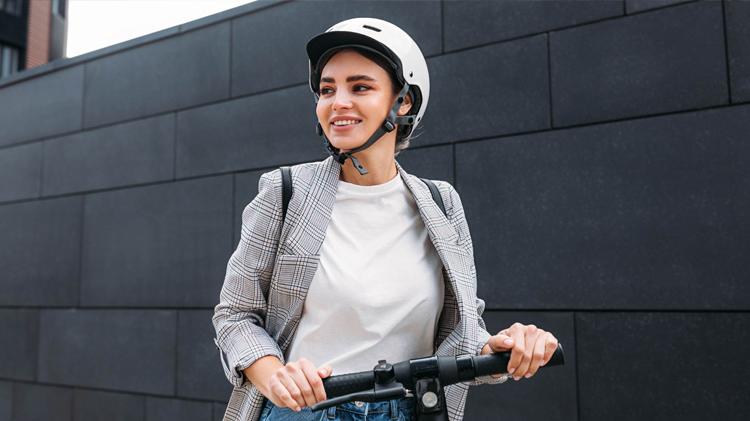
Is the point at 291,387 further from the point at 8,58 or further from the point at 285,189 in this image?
the point at 8,58

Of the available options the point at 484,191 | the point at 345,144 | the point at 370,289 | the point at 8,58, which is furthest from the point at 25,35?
the point at 370,289

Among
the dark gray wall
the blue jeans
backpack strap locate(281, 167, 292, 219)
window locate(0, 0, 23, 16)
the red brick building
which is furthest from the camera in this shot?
window locate(0, 0, 23, 16)

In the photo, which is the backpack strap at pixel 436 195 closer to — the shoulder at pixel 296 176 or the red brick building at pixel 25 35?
the shoulder at pixel 296 176

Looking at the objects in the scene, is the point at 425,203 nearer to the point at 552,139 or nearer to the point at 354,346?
the point at 354,346

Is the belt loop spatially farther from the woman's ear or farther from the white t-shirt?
the woman's ear

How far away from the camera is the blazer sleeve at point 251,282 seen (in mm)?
2033

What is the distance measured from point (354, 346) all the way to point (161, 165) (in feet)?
16.3

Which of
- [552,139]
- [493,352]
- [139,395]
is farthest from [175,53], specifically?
[493,352]

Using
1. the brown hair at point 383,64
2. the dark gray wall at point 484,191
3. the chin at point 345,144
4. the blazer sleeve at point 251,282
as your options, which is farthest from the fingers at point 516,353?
the dark gray wall at point 484,191

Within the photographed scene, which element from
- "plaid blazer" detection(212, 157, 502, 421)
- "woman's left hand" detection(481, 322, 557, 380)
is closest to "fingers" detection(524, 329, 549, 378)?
"woman's left hand" detection(481, 322, 557, 380)

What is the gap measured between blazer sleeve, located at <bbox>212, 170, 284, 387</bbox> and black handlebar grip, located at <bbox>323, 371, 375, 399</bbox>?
34cm

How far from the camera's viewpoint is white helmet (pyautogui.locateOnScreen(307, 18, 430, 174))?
215cm

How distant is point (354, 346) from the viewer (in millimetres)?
2047

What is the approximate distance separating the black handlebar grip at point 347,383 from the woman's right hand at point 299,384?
2 cm
